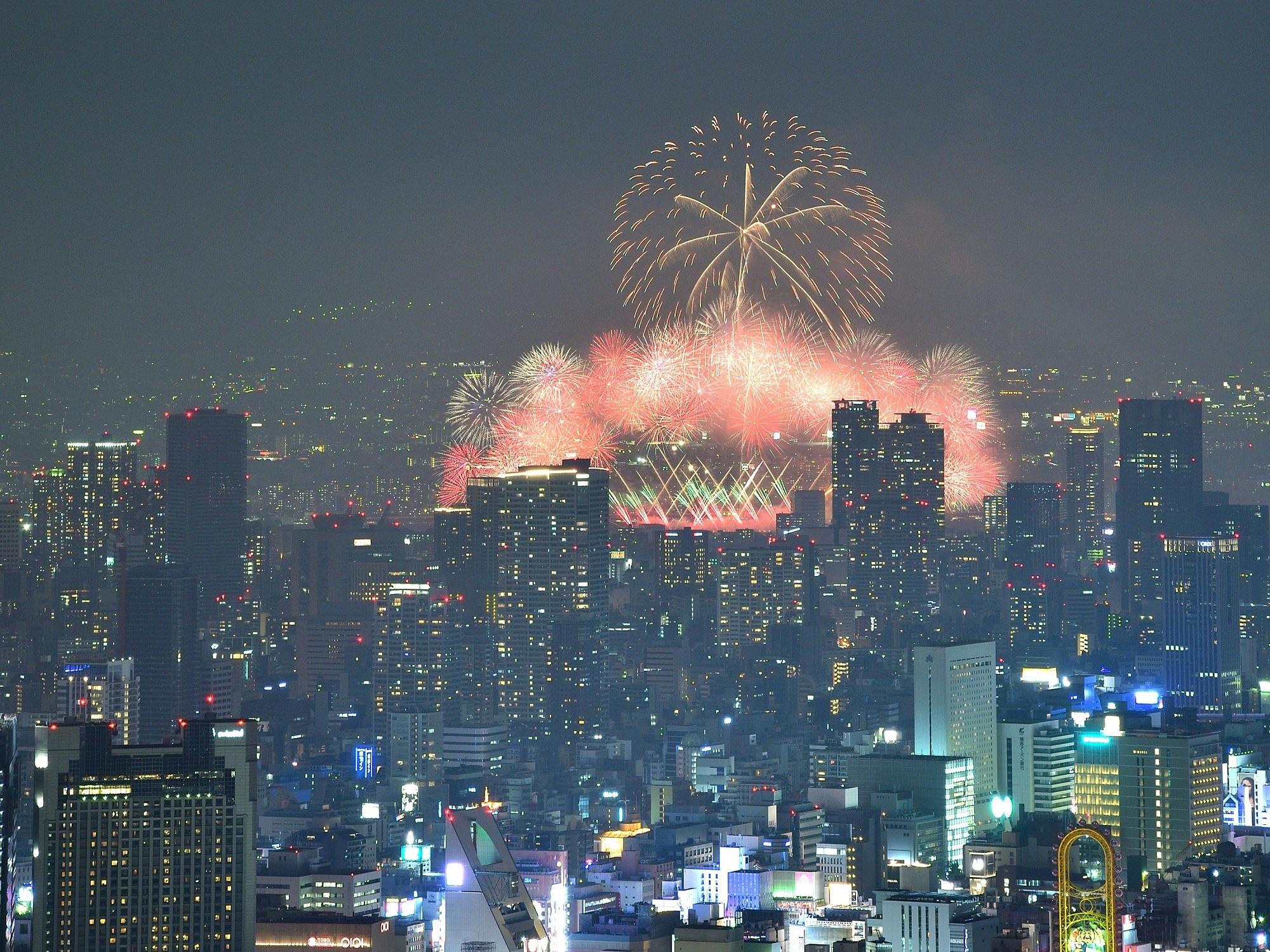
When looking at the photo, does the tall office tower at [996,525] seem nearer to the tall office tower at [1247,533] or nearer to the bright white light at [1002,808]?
the tall office tower at [1247,533]

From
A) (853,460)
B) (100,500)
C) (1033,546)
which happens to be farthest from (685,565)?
(100,500)

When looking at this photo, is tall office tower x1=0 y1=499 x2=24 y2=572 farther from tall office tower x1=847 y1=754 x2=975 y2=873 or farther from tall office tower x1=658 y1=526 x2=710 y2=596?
tall office tower x1=847 y1=754 x2=975 y2=873

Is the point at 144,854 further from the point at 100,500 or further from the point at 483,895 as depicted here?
the point at 100,500

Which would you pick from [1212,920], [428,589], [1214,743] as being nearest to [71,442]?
[428,589]

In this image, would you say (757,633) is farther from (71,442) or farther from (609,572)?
(71,442)

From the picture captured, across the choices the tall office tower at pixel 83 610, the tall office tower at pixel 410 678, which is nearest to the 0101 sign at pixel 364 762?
the tall office tower at pixel 410 678
